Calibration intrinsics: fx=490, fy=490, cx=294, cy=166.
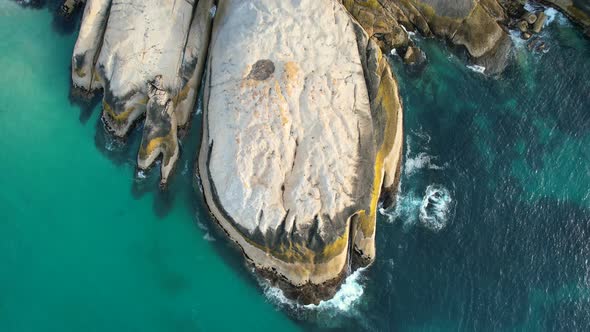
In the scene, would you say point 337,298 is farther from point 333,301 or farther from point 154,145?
point 154,145

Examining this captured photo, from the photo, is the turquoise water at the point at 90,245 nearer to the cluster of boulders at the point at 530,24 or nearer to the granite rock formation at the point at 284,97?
the granite rock formation at the point at 284,97

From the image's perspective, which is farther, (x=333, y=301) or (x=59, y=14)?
(x=59, y=14)

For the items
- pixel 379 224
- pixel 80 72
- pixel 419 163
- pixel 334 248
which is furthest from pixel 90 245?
pixel 419 163

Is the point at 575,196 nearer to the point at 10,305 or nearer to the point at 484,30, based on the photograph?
the point at 484,30

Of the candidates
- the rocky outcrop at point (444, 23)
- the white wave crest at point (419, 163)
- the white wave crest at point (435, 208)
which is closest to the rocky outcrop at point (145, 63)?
the rocky outcrop at point (444, 23)

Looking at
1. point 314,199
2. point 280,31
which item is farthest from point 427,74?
point 314,199
